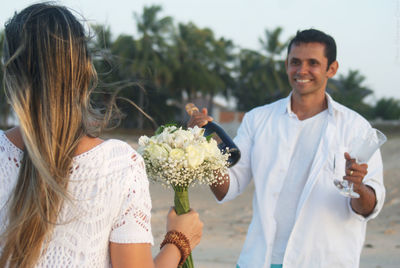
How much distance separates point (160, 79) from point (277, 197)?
42.6 meters

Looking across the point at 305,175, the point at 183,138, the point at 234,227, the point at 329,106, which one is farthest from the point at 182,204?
the point at 234,227

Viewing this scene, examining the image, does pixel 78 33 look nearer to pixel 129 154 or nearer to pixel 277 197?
pixel 129 154

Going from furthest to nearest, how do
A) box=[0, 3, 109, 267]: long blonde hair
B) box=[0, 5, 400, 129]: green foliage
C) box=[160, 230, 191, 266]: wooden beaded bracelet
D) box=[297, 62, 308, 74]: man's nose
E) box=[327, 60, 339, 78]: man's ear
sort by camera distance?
1. box=[0, 5, 400, 129]: green foliage
2. box=[327, 60, 339, 78]: man's ear
3. box=[297, 62, 308, 74]: man's nose
4. box=[160, 230, 191, 266]: wooden beaded bracelet
5. box=[0, 3, 109, 267]: long blonde hair

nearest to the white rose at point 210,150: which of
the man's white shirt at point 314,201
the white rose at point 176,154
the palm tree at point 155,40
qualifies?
the white rose at point 176,154

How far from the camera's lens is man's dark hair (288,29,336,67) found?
3771 mm

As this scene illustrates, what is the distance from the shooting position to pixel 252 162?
3.63m

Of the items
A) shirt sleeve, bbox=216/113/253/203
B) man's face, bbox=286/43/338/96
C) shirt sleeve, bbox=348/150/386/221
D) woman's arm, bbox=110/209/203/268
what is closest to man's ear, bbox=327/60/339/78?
man's face, bbox=286/43/338/96

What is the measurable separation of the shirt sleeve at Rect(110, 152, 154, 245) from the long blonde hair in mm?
200

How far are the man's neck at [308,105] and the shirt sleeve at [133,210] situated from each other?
2.34 metres

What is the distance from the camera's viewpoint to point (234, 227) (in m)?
13.4

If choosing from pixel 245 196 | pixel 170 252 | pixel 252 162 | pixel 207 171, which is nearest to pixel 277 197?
pixel 252 162

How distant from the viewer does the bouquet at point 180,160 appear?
226cm

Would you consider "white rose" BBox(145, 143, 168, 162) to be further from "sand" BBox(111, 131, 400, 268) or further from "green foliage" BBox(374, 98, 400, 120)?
"green foliage" BBox(374, 98, 400, 120)

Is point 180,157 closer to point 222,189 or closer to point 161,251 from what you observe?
point 161,251
